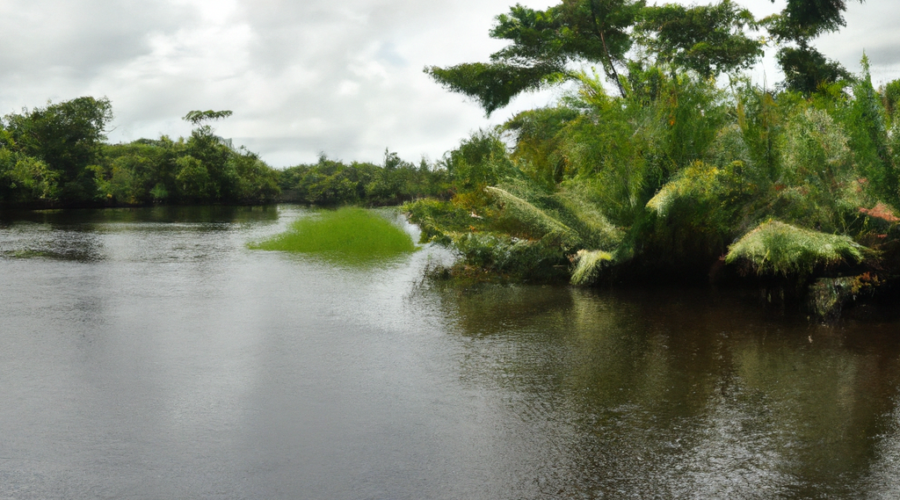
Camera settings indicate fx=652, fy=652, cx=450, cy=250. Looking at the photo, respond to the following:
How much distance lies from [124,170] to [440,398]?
6633cm

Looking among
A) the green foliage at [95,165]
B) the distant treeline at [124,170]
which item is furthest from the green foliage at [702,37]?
the green foliage at [95,165]

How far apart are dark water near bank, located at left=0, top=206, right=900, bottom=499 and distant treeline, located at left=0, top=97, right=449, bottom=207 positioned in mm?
34282

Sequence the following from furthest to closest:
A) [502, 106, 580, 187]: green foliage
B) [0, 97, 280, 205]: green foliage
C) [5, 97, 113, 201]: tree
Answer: [5, 97, 113, 201]: tree
[0, 97, 280, 205]: green foliage
[502, 106, 580, 187]: green foliage

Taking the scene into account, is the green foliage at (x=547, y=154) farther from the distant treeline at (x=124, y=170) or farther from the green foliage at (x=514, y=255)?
the distant treeline at (x=124, y=170)

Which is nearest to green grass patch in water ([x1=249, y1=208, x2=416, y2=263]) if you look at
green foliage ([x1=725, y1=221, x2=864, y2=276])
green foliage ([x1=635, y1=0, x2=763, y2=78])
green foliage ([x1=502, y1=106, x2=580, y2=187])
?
green foliage ([x1=502, y1=106, x2=580, y2=187])

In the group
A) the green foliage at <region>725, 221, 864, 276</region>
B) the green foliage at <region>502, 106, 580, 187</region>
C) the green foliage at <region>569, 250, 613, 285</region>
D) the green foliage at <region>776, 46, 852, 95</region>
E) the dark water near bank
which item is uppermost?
the green foliage at <region>776, 46, 852, 95</region>

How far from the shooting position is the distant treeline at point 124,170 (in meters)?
51.1

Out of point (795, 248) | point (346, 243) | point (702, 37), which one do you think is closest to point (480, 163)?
point (346, 243)

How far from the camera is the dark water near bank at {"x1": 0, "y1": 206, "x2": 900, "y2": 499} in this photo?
14.5ft

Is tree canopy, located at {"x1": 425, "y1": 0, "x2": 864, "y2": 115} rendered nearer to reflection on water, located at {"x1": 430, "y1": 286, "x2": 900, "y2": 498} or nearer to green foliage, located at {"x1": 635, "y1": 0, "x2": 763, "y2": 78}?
green foliage, located at {"x1": 635, "y1": 0, "x2": 763, "y2": 78}

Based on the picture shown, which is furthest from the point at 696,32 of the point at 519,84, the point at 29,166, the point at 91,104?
the point at 91,104

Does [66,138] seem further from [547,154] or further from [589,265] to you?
[589,265]

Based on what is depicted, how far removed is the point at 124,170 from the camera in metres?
63.6

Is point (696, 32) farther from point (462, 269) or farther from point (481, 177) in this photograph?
point (462, 269)
